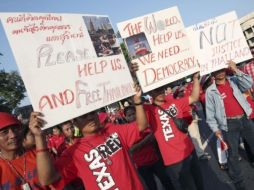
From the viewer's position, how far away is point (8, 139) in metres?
3.32

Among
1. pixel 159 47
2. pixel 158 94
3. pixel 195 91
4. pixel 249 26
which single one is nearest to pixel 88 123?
pixel 159 47

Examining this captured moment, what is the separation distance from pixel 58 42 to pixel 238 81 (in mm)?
2885

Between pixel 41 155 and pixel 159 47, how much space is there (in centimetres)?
223

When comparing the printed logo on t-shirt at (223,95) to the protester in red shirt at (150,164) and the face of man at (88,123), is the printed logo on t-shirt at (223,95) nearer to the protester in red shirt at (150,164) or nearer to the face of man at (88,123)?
the protester in red shirt at (150,164)

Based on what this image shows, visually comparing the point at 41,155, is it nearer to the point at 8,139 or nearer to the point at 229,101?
the point at 8,139

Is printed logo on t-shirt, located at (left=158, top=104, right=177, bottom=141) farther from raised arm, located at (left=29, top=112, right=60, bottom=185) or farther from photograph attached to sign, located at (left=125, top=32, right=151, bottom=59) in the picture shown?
raised arm, located at (left=29, top=112, right=60, bottom=185)

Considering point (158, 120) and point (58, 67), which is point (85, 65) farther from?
point (158, 120)

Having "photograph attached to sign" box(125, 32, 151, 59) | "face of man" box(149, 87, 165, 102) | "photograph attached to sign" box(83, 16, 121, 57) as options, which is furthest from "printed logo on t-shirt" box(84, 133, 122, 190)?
"face of man" box(149, 87, 165, 102)

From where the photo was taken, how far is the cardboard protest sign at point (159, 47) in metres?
4.27

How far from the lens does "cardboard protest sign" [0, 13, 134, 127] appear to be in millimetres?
2963

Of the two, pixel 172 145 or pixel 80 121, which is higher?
pixel 80 121

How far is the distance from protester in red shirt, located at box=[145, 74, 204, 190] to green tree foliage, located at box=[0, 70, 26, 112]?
24670 millimetres

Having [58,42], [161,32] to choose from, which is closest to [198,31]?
[161,32]

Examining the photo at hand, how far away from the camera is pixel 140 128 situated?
3.56 meters
